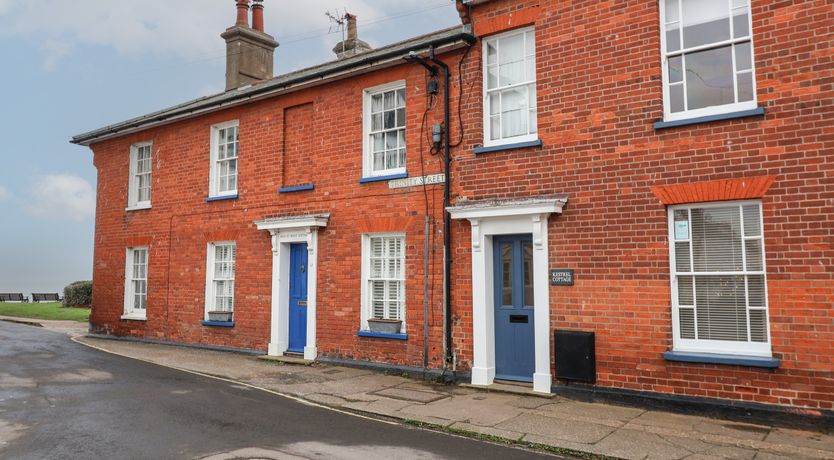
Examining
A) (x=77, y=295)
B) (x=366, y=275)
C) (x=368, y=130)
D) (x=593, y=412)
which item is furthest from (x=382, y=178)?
(x=77, y=295)

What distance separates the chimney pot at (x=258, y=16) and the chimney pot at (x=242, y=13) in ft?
0.89

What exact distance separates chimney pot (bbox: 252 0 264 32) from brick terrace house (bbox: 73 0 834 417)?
4.42 m

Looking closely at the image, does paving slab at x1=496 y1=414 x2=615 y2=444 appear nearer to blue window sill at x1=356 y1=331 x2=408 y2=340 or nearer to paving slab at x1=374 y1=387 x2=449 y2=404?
paving slab at x1=374 y1=387 x2=449 y2=404

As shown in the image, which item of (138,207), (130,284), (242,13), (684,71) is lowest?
(130,284)

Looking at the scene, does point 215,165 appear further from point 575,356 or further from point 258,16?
point 575,356

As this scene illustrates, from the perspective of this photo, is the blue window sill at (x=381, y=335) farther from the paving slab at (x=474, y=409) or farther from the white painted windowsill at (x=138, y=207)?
the white painted windowsill at (x=138, y=207)

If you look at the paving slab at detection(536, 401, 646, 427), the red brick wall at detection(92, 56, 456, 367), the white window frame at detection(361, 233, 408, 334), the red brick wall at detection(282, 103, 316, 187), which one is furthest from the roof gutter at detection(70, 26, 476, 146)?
the paving slab at detection(536, 401, 646, 427)

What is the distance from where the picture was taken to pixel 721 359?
7.57 metres

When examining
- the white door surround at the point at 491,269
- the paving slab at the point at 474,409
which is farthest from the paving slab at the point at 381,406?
the white door surround at the point at 491,269

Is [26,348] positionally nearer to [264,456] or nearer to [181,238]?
[181,238]

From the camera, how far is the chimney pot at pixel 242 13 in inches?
680

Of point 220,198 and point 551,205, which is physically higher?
point 220,198

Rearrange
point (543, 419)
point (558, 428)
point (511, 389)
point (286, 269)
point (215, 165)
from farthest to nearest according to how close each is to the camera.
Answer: point (215, 165) < point (286, 269) < point (511, 389) < point (543, 419) < point (558, 428)

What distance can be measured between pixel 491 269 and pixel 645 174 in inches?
112
